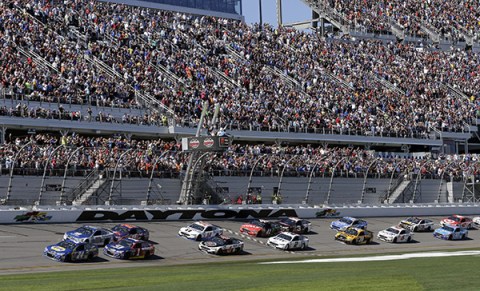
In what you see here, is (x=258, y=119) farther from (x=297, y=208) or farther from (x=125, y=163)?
(x=125, y=163)

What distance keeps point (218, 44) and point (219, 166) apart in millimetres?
23295

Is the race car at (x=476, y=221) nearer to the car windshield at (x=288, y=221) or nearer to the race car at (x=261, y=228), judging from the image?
the car windshield at (x=288, y=221)

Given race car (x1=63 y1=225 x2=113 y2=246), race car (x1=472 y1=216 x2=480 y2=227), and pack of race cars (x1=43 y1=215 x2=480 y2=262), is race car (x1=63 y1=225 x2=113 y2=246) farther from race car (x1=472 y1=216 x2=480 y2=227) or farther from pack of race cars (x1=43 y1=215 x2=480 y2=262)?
race car (x1=472 y1=216 x2=480 y2=227)

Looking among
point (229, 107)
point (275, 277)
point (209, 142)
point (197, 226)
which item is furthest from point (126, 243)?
point (229, 107)

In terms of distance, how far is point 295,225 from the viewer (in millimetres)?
54656

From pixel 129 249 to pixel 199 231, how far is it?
24.8ft

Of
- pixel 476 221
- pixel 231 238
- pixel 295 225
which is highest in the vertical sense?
pixel 231 238

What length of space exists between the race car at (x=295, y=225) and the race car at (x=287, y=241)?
4.48 metres

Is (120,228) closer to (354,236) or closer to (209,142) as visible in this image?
(209,142)

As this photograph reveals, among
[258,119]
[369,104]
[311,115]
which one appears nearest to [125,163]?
[258,119]

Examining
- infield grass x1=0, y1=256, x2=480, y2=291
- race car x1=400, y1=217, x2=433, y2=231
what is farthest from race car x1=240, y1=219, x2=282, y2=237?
infield grass x1=0, y1=256, x2=480, y2=291

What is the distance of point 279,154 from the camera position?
62.2 m

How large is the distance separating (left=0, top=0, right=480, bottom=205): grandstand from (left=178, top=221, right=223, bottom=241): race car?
4.25 metres

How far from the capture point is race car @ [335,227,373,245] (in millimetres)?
52562
